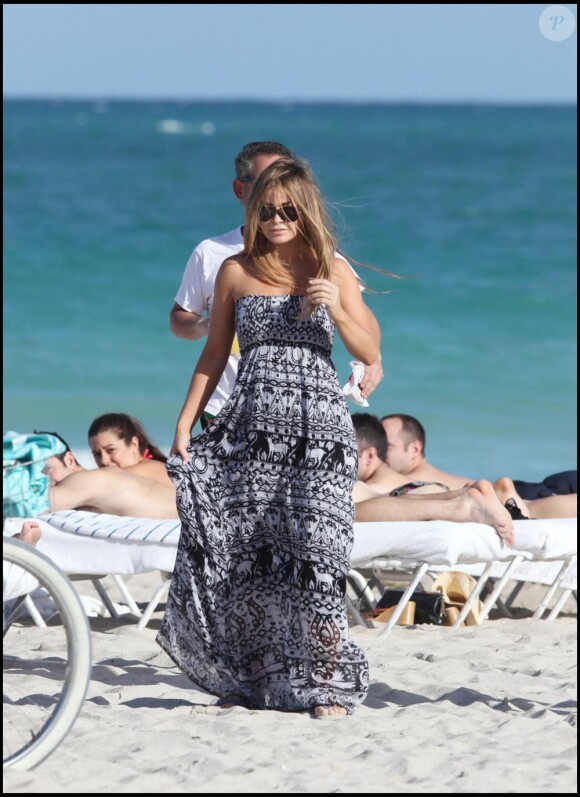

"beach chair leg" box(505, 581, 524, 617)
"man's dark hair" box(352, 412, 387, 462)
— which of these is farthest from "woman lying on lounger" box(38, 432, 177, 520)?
"beach chair leg" box(505, 581, 524, 617)

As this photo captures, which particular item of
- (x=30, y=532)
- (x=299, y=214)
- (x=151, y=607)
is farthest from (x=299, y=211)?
(x=151, y=607)

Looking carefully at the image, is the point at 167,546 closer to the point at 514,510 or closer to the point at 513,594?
the point at 514,510

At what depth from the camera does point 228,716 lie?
12.6 feet

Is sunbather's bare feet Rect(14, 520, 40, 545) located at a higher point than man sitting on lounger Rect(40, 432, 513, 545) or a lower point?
lower

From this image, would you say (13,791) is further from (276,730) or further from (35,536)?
(35,536)

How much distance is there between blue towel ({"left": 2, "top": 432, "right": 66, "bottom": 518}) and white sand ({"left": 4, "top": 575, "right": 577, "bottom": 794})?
65cm

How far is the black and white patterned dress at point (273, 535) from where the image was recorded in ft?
12.7

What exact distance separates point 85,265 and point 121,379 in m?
5.31

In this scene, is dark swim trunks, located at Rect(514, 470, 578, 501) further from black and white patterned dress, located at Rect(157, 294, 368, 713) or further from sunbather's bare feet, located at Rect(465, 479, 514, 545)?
black and white patterned dress, located at Rect(157, 294, 368, 713)

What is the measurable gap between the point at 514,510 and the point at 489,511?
0.63 metres

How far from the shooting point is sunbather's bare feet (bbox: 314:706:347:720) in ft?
12.5

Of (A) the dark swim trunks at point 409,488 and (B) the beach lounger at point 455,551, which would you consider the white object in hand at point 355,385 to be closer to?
(B) the beach lounger at point 455,551

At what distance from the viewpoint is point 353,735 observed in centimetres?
363

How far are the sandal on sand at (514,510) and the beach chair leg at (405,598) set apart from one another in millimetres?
970
